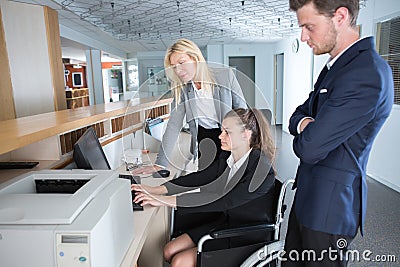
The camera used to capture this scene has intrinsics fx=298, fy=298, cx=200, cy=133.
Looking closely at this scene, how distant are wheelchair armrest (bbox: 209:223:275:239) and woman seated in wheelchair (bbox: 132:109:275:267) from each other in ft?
0.30

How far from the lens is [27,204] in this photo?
84 cm

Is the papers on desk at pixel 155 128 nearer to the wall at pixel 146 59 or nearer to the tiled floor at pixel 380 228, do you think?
the tiled floor at pixel 380 228

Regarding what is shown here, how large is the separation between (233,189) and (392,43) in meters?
3.22

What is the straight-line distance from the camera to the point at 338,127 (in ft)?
3.12

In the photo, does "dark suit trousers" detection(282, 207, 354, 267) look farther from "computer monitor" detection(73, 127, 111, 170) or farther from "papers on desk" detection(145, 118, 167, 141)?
"papers on desk" detection(145, 118, 167, 141)

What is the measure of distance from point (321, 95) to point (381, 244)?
196cm

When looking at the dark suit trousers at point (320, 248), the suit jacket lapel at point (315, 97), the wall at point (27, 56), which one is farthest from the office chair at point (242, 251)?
the wall at point (27, 56)

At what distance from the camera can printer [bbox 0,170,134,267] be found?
0.73 metres

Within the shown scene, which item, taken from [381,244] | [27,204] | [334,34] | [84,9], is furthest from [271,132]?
[84,9]

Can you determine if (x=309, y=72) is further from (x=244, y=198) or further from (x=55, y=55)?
(x=244, y=198)

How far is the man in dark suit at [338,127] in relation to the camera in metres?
0.94

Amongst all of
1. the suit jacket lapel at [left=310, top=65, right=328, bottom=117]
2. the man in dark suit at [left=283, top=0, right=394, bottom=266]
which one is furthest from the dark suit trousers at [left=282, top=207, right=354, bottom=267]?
the suit jacket lapel at [left=310, top=65, right=328, bottom=117]

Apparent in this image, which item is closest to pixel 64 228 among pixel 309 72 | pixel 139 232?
pixel 139 232

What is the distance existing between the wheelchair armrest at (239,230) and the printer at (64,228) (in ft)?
1.47
